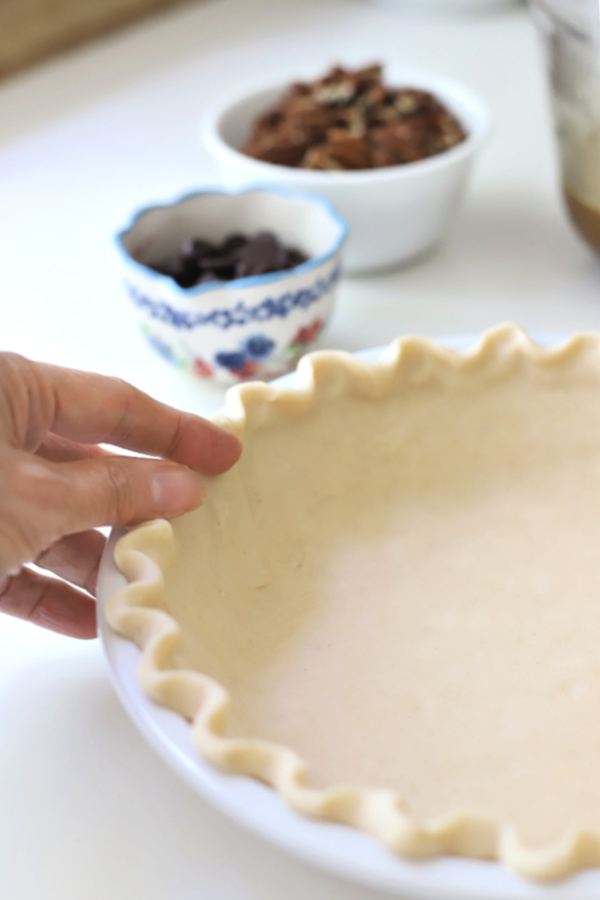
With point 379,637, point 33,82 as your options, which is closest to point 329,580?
point 379,637

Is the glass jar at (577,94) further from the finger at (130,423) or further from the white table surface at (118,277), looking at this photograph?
the finger at (130,423)

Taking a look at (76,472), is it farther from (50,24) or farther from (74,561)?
(50,24)

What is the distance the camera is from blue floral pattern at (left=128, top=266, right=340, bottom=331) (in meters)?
0.90

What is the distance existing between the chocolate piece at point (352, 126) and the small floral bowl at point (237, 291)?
0.10m

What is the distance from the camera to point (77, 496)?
1.88 ft

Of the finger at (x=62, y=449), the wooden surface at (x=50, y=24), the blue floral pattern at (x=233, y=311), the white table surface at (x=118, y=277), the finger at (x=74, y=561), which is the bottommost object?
the white table surface at (x=118, y=277)

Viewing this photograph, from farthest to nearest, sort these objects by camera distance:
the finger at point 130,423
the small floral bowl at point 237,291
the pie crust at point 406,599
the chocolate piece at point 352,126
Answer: the chocolate piece at point 352,126
the small floral bowl at point 237,291
the finger at point 130,423
the pie crust at point 406,599

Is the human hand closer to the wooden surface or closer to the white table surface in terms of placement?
the white table surface

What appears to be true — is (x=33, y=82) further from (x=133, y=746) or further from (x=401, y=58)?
(x=133, y=746)

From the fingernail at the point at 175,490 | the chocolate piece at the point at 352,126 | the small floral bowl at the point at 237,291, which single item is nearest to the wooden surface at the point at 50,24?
the chocolate piece at the point at 352,126

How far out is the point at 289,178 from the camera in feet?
3.49

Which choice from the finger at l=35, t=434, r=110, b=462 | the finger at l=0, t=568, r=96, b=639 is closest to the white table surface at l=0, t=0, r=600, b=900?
the finger at l=0, t=568, r=96, b=639

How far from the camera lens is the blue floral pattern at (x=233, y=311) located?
90 cm

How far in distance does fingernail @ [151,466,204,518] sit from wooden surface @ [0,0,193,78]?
1.20m
